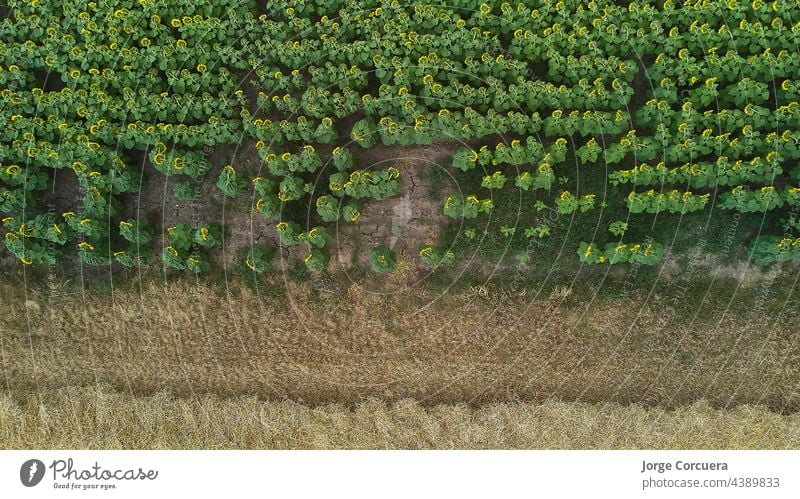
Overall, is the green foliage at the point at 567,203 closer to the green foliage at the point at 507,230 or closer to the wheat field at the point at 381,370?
the green foliage at the point at 507,230

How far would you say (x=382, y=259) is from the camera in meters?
11.0

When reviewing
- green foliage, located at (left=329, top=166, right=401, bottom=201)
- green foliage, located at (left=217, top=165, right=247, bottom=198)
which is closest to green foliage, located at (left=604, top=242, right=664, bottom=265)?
green foliage, located at (left=329, top=166, right=401, bottom=201)

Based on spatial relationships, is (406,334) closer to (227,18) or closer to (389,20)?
(389,20)

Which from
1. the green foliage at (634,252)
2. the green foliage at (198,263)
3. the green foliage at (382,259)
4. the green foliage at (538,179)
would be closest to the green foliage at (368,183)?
the green foliage at (382,259)

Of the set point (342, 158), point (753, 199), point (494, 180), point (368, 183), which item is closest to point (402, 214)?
point (368, 183)

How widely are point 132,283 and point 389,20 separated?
725cm

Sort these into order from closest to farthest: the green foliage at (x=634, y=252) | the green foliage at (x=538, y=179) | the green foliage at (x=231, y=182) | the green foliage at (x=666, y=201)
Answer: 1. the green foliage at (x=666, y=201)
2. the green foliage at (x=634, y=252)
3. the green foliage at (x=538, y=179)
4. the green foliage at (x=231, y=182)

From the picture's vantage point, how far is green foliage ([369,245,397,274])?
11008mm

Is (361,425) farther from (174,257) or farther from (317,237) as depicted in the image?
(174,257)

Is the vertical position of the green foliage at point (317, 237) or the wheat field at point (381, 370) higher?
the green foliage at point (317, 237)

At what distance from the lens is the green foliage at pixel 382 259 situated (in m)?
11.0
